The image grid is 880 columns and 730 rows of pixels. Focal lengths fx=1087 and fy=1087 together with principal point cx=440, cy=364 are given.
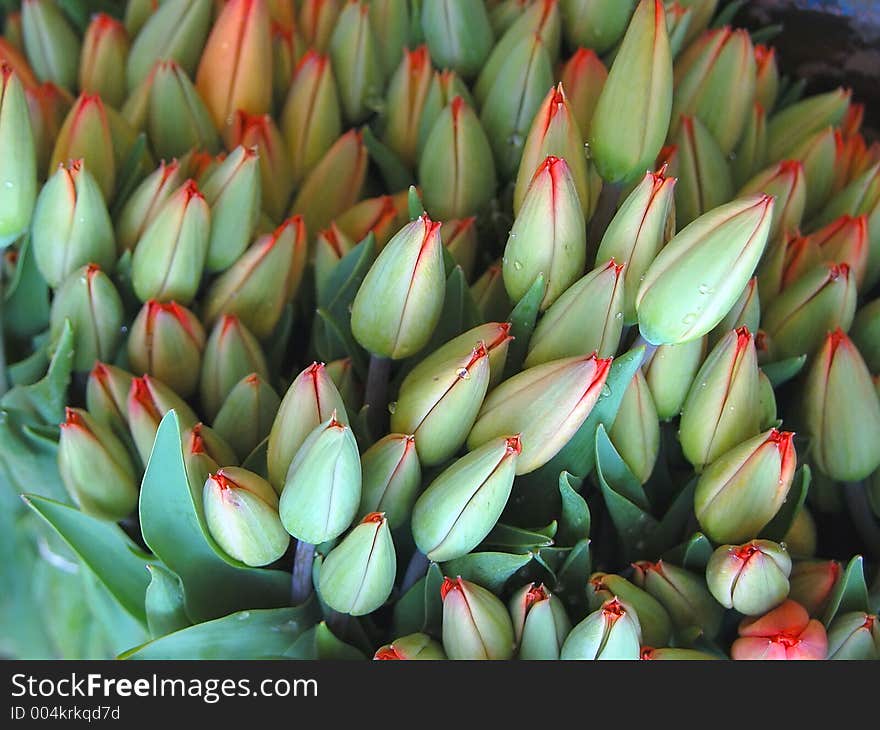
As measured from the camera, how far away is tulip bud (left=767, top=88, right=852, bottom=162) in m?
0.63

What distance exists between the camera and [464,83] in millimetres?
630

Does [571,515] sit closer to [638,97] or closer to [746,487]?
[746,487]

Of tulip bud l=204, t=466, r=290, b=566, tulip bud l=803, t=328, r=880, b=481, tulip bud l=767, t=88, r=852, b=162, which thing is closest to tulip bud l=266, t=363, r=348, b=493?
tulip bud l=204, t=466, r=290, b=566

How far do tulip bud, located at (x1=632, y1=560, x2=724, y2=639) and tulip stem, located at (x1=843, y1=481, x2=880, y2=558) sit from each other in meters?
0.11

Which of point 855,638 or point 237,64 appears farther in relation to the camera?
point 237,64

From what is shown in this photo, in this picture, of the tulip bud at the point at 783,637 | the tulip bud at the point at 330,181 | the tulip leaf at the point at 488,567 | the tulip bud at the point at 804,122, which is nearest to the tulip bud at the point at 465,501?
the tulip leaf at the point at 488,567

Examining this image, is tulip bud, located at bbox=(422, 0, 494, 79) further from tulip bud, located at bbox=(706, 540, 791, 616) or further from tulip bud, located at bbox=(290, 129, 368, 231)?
tulip bud, located at bbox=(706, 540, 791, 616)

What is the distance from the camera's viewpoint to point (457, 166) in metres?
0.56

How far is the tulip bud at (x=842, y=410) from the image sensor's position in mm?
494

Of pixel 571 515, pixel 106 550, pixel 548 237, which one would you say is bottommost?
pixel 106 550

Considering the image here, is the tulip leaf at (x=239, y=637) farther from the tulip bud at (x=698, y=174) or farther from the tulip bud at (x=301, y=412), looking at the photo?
the tulip bud at (x=698, y=174)

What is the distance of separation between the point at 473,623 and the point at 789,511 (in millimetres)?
157

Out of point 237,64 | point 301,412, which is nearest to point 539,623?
point 301,412

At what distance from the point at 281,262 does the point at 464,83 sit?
0.17 meters
